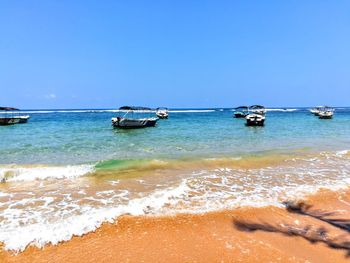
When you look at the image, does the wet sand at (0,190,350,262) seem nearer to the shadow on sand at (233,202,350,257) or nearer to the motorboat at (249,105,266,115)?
the shadow on sand at (233,202,350,257)

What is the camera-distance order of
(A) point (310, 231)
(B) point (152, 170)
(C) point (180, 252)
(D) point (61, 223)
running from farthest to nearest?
(B) point (152, 170) → (D) point (61, 223) → (A) point (310, 231) → (C) point (180, 252)

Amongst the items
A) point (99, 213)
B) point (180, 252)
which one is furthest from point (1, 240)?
point (180, 252)

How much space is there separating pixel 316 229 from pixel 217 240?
2.24 m

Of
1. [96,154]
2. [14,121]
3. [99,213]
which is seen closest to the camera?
[99,213]

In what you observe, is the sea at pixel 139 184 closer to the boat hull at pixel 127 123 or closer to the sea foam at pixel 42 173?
the sea foam at pixel 42 173

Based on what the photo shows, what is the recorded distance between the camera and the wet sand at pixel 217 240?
5.06 m

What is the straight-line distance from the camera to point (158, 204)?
763 cm

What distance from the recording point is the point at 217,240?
5.69 metres

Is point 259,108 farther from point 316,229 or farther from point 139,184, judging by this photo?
point 316,229

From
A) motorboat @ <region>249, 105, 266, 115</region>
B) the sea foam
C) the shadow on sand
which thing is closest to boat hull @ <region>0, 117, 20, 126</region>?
the sea foam

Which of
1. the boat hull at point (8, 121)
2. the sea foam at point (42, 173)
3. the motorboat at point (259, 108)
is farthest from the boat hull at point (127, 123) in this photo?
the motorboat at point (259, 108)

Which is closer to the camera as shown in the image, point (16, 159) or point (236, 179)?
point (236, 179)

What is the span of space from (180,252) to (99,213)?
2.63 metres

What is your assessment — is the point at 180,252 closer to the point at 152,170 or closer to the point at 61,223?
the point at 61,223
